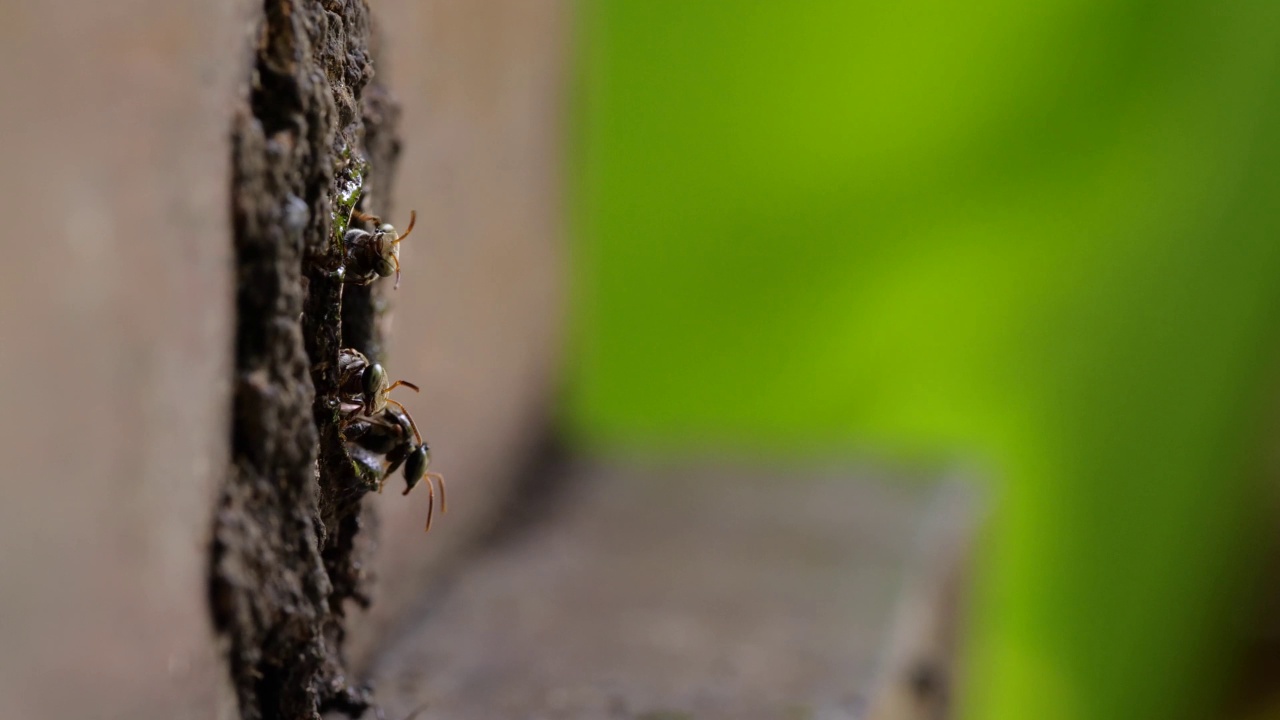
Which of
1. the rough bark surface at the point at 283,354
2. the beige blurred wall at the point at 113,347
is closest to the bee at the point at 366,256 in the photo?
the rough bark surface at the point at 283,354

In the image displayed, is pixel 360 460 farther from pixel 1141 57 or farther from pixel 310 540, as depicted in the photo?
pixel 1141 57

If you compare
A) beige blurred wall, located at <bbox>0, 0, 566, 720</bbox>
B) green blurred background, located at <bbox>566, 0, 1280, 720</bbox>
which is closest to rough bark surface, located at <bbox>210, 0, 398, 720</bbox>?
beige blurred wall, located at <bbox>0, 0, 566, 720</bbox>

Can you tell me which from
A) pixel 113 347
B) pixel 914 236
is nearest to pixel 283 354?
pixel 113 347

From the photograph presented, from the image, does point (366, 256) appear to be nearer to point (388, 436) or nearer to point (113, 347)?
point (388, 436)

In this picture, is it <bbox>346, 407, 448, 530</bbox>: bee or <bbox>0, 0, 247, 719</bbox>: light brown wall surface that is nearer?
<bbox>0, 0, 247, 719</bbox>: light brown wall surface

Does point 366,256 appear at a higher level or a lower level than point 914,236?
higher

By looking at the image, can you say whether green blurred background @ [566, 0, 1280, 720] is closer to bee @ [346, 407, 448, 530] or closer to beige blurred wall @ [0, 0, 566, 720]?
bee @ [346, 407, 448, 530]
